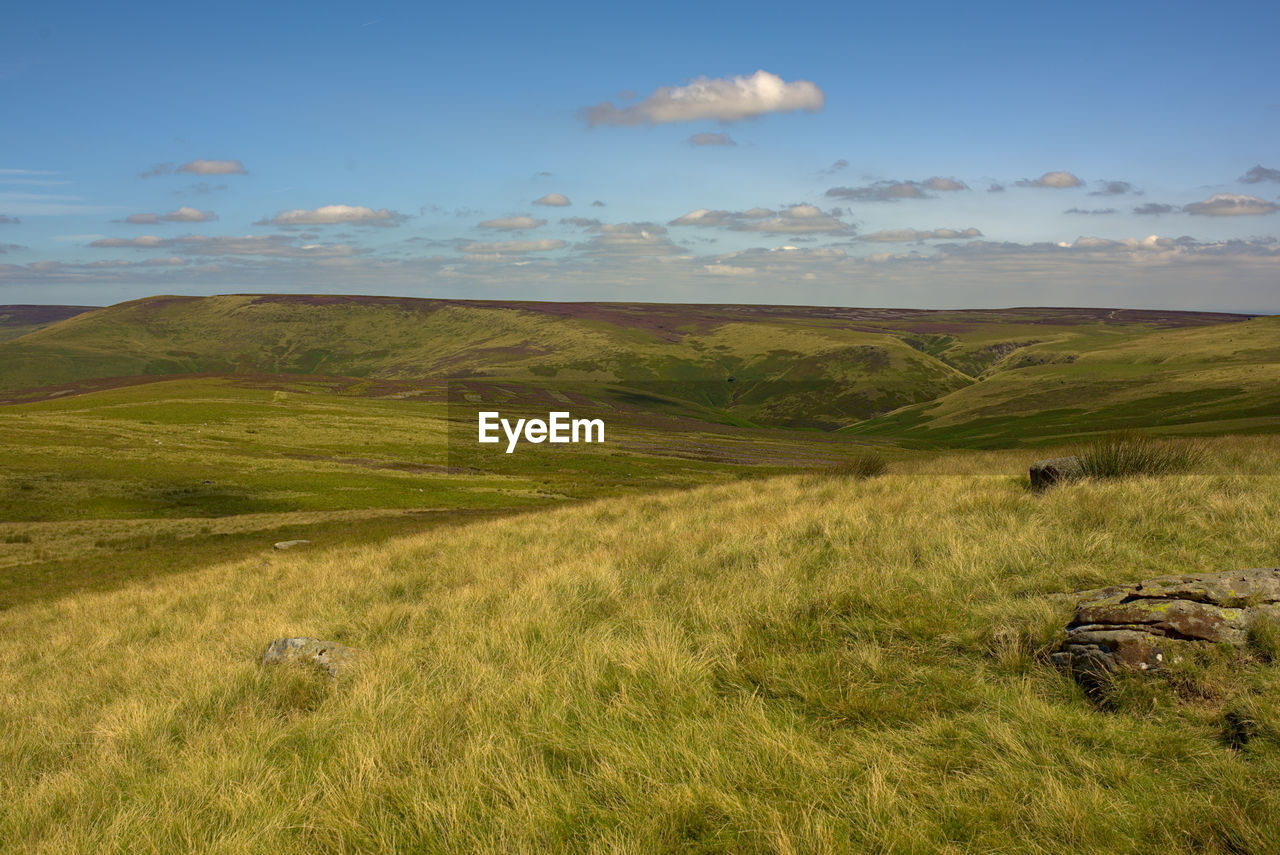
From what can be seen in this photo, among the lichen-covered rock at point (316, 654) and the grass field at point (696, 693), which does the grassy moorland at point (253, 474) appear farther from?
the lichen-covered rock at point (316, 654)

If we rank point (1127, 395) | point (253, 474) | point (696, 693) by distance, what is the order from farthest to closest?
1. point (1127, 395)
2. point (253, 474)
3. point (696, 693)

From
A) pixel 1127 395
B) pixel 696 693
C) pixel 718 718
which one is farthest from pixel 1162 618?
pixel 1127 395

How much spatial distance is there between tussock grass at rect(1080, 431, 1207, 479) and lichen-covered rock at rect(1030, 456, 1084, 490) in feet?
0.51

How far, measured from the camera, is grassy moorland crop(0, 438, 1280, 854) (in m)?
3.67

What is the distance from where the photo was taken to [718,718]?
477 centimetres

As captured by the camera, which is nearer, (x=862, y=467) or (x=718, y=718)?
(x=718, y=718)

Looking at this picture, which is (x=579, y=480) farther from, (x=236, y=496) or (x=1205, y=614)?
(x=1205, y=614)

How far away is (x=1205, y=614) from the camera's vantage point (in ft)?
16.3

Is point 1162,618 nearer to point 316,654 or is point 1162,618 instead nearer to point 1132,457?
point 316,654

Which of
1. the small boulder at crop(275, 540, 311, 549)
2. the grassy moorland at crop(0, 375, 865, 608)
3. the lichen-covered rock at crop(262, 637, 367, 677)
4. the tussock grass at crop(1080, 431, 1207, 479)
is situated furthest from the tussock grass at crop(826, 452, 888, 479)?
the small boulder at crop(275, 540, 311, 549)

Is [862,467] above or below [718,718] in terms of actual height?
below

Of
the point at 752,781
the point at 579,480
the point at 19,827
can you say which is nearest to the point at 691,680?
the point at 752,781

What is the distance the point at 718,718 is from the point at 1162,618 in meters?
3.39

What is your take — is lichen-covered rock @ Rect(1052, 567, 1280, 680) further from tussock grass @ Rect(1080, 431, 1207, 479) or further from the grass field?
tussock grass @ Rect(1080, 431, 1207, 479)
